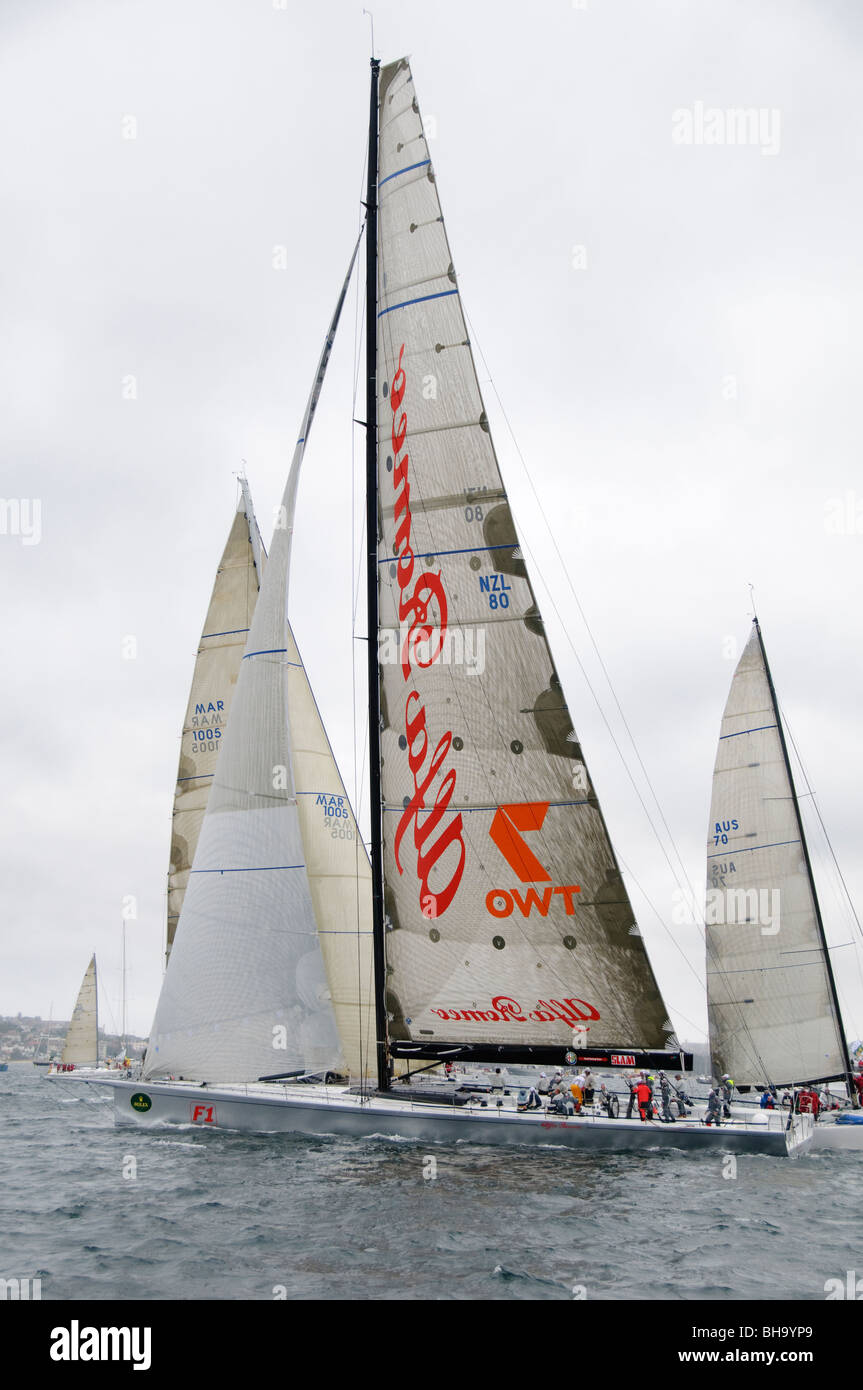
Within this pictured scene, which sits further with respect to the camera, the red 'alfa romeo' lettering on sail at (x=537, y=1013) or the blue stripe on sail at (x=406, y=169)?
the blue stripe on sail at (x=406, y=169)

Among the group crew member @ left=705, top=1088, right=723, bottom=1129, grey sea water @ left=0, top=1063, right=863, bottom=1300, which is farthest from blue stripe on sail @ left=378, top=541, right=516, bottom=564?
crew member @ left=705, top=1088, right=723, bottom=1129

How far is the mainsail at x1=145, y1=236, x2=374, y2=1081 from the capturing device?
1944cm

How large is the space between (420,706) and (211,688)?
10.2 metres

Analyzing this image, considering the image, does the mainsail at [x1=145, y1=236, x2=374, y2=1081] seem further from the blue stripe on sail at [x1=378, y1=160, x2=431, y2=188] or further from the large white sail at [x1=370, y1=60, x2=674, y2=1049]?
the blue stripe on sail at [x1=378, y1=160, x2=431, y2=188]

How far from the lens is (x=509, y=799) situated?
20.6 meters

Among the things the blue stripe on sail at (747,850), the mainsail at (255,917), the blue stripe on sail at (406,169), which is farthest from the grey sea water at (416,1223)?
the blue stripe on sail at (406,169)

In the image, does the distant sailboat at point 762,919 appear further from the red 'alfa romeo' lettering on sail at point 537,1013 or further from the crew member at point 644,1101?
the red 'alfa romeo' lettering on sail at point 537,1013

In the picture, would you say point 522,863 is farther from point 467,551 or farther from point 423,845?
point 467,551

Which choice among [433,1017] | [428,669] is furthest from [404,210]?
[433,1017]

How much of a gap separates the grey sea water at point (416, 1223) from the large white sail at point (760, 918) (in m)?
9.67

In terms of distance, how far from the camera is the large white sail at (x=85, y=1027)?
6512 cm

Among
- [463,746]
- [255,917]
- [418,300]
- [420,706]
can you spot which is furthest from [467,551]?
[255,917]

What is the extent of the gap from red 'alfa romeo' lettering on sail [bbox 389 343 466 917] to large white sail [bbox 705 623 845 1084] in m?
14.0
